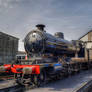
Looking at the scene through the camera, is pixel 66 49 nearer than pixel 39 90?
No

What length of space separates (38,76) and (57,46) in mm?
3175

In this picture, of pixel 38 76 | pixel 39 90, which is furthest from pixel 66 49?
pixel 39 90

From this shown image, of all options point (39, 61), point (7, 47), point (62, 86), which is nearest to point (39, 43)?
point (39, 61)

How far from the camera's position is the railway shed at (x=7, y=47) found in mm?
21328

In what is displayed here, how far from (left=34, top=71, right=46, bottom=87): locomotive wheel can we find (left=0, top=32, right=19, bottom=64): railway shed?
47.5 ft

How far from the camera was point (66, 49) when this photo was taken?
11.4 metres

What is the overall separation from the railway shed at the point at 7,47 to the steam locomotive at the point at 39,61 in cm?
1326

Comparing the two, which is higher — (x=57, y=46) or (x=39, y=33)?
(x=39, y=33)

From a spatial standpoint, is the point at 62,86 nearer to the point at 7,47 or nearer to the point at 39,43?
the point at 39,43

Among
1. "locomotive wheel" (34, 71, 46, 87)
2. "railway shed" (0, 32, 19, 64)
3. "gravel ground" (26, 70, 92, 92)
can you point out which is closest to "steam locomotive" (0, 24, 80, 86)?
"locomotive wheel" (34, 71, 46, 87)

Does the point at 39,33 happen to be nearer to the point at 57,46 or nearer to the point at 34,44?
the point at 34,44

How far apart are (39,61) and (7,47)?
1599 cm

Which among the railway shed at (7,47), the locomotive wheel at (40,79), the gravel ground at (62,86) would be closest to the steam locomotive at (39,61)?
the locomotive wheel at (40,79)

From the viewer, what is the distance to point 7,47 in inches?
896
